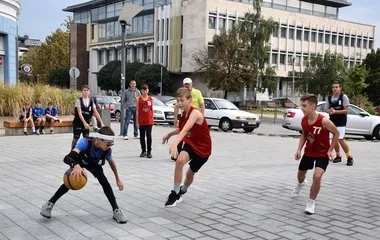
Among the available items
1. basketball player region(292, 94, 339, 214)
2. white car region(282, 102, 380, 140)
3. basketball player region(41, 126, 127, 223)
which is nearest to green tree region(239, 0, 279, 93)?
white car region(282, 102, 380, 140)

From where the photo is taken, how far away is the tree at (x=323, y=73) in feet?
165

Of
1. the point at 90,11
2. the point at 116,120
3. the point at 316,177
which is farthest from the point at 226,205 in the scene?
the point at 90,11

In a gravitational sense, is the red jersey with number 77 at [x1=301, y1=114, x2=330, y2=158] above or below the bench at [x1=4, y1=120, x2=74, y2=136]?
above

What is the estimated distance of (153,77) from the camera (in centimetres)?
6184

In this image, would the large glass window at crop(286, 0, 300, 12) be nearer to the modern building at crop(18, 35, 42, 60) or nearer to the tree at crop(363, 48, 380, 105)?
the tree at crop(363, 48, 380, 105)

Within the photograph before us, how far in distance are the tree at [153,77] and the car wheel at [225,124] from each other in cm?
4143

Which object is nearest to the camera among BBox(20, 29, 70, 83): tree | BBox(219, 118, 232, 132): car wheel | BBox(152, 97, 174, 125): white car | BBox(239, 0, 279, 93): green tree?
BBox(219, 118, 232, 132): car wheel

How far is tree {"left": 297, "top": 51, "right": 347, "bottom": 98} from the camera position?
50.2 m

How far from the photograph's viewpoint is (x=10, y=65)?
28.3 m

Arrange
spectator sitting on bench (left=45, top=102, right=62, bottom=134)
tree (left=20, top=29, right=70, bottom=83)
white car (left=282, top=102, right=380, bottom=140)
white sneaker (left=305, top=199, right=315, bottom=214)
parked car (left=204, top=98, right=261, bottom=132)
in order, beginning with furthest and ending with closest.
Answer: tree (left=20, top=29, right=70, bottom=83), parked car (left=204, top=98, right=261, bottom=132), white car (left=282, top=102, right=380, bottom=140), spectator sitting on bench (left=45, top=102, right=62, bottom=134), white sneaker (left=305, top=199, right=315, bottom=214)

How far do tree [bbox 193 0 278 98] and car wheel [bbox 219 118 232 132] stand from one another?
102 feet

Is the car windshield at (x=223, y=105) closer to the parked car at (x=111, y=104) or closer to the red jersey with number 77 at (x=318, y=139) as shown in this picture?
the parked car at (x=111, y=104)

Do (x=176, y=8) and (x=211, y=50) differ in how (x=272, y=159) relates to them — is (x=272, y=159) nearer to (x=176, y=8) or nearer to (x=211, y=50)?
(x=211, y=50)

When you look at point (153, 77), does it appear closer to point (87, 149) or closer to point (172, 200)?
point (172, 200)
